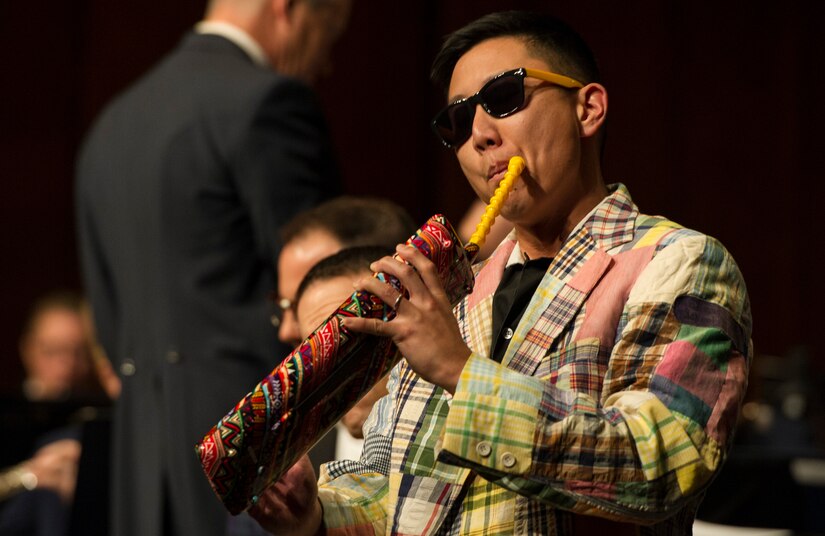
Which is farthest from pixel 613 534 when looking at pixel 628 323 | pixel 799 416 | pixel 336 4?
pixel 799 416

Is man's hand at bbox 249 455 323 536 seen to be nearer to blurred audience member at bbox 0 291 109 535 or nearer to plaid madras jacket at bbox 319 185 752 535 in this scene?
plaid madras jacket at bbox 319 185 752 535

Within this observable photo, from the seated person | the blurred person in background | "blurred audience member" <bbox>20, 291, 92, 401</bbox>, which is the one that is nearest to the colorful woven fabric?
the seated person

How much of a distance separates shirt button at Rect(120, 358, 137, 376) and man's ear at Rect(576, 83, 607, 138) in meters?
1.32

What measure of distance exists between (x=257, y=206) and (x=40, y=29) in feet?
10.1

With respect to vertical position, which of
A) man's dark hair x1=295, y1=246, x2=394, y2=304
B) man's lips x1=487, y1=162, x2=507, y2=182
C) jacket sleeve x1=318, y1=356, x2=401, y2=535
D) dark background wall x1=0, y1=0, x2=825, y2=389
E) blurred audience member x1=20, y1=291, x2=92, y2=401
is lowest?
blurred audience member x1=20, y1=291, x2=92, y2=401

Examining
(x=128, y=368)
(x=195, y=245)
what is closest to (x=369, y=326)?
(x=195, y=245)

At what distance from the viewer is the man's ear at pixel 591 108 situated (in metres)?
1.32

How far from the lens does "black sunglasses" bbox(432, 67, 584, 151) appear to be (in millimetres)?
1287

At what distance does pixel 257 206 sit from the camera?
2.24 metres

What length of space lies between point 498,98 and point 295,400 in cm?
39

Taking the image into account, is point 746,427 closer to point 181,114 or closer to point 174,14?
point 181,114

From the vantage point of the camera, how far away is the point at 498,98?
4.25 ft

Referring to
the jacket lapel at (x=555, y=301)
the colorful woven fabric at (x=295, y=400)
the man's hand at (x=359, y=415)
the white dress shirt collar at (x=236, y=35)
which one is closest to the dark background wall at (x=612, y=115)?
the white dress shirt collar at (x=236, y=35)

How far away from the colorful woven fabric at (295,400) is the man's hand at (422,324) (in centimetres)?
1
